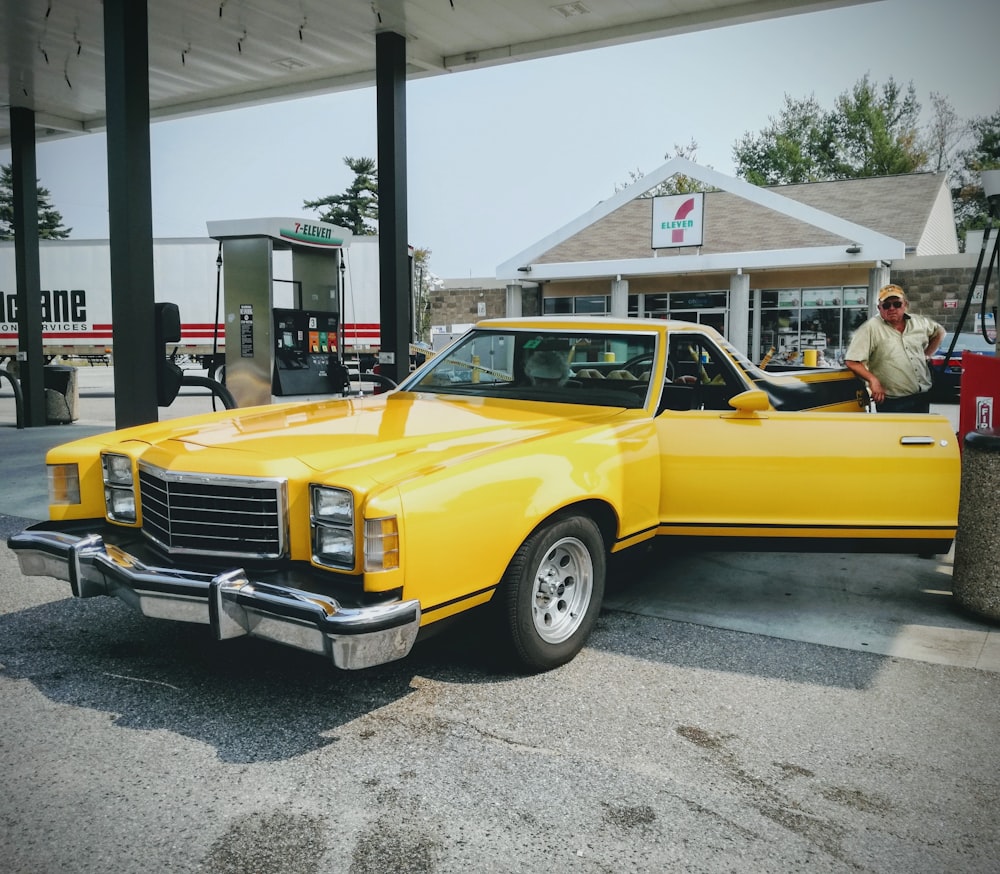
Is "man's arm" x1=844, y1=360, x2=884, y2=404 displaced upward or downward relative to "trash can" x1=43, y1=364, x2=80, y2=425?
upward

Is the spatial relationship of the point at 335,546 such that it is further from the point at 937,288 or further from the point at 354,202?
the point at 354,202

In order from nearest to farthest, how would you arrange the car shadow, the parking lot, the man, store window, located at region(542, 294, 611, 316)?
the parking lot → the car shadow → the man → store window, located at region(542, 294, 611, 316)

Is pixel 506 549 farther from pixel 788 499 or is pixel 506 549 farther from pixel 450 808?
pixel 788 499

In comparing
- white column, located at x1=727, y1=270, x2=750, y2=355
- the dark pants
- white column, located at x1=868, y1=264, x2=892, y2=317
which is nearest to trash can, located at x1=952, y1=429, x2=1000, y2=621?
the dark pants

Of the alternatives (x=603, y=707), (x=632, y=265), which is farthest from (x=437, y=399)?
(x=632, y=265)

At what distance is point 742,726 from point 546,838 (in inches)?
44.9

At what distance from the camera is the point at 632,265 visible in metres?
27.5

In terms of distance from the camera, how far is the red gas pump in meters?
5.26

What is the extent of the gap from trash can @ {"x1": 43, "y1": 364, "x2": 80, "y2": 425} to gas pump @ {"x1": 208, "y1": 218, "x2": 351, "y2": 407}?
4.07m

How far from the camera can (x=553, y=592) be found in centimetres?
397

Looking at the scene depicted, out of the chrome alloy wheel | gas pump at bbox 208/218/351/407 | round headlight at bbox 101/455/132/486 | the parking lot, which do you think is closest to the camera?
the parking lot

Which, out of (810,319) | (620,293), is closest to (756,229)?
(810,319)

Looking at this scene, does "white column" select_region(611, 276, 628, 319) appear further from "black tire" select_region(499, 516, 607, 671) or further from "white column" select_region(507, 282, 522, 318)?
"black tire" select_region(499, 516, 607, 671)

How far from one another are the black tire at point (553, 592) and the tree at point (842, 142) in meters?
55.9
